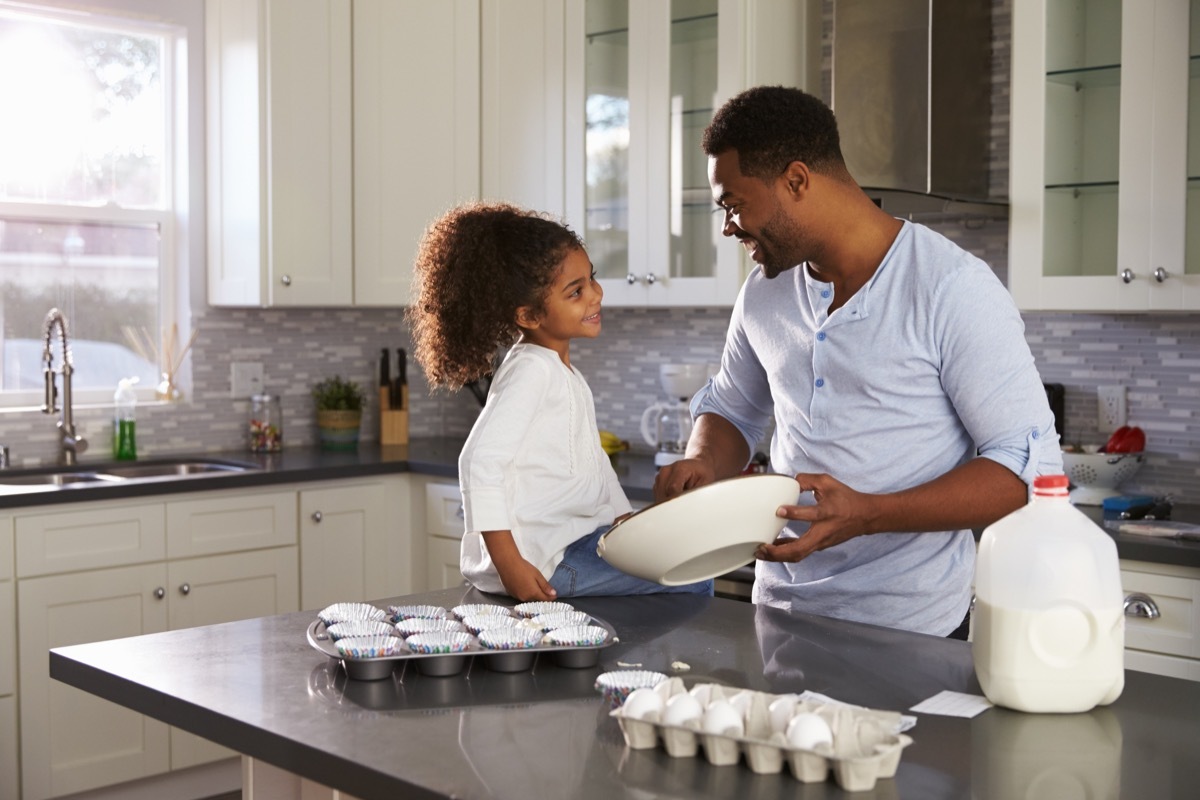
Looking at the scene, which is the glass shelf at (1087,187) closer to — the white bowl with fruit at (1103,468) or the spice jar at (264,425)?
the white bowl with fruit at (1103,468)

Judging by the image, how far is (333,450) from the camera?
14.5 feet

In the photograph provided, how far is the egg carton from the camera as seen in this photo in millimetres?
1207

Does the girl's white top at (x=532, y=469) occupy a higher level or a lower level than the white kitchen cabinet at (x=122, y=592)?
higher

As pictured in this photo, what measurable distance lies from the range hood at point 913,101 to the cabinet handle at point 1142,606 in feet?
3.32

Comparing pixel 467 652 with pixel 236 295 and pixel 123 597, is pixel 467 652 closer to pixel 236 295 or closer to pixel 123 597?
pixel 123 597

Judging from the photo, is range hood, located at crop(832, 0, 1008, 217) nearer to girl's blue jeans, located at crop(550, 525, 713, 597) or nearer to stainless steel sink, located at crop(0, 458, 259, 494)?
girl's blue jeans, located at crop(550, 525, 713, 597)

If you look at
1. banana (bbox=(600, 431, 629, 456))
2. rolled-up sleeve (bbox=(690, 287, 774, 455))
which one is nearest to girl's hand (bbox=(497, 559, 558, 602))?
rolled-up sleeve (bbox=(690, 287, 774, 455))

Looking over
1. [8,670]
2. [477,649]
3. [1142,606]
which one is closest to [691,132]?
[1142,606]

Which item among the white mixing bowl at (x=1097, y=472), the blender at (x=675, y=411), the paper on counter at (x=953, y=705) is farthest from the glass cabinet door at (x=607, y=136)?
the paper on counter at (x=953, y=705)

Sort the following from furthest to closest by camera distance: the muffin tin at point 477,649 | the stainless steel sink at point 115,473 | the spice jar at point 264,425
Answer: the spice jar at point 264,425, the stainless steel sink at point 115,473, the muffin tin at point 477,649

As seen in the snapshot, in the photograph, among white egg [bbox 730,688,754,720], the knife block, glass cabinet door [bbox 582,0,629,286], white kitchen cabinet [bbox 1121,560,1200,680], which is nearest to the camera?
white egg [bbox 730,688,754,720]

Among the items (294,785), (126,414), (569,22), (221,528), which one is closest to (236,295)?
(126,414)

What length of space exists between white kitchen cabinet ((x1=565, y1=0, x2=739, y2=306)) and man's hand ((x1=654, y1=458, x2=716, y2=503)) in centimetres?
157

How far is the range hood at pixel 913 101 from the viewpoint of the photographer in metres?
3.31
